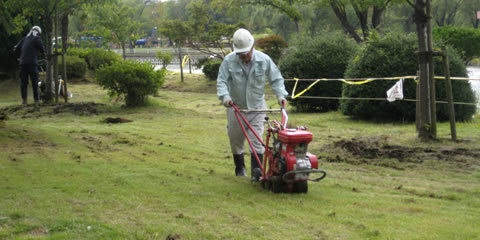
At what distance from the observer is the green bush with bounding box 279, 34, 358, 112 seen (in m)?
18.7

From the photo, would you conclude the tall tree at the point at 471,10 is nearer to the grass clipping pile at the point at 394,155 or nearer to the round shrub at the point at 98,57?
the round shrub at the point at 98,57

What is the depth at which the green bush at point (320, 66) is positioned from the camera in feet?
61.2

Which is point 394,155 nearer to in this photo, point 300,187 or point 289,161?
point 300,187

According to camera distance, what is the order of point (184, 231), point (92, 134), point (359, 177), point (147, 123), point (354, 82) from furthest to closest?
point (354, 82)
point (147, 123)
point (92, 134)
point (359, 177)
point (184, 231)

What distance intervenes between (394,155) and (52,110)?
33.3ft

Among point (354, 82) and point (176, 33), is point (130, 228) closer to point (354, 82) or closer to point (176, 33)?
point (354, 82)

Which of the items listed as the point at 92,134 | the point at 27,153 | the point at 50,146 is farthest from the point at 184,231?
the point at 92,134

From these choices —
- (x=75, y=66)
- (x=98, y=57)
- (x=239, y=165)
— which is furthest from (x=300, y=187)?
(x=98, y=57)

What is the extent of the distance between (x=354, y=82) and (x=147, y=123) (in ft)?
18.3

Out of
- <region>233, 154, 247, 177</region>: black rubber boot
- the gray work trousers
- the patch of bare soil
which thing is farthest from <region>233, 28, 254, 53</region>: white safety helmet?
the patch of bare soil

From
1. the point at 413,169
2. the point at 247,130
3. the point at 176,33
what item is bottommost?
the point at 413,169

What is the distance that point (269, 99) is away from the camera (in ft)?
81.1

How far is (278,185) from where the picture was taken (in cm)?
672

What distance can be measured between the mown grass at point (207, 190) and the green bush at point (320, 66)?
5830 millimetres
